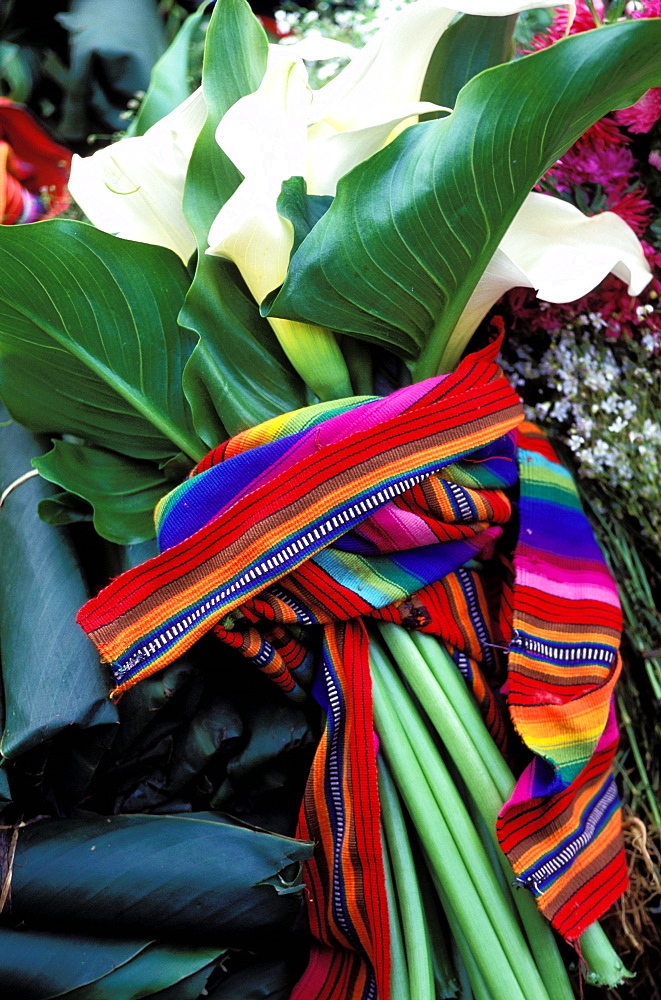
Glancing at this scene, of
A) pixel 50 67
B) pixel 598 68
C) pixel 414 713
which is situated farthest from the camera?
A: pixel 50 67

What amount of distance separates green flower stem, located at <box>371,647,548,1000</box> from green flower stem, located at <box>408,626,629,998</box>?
0.5 inches

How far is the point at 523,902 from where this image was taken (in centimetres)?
48

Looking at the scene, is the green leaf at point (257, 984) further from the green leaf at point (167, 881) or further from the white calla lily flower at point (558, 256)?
the white calla lily flower at point (558, 256)

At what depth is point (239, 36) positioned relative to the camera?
0.52 metres

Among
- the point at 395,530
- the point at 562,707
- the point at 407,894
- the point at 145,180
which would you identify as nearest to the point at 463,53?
the point at 145,180

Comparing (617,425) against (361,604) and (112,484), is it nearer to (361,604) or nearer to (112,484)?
(361,604)

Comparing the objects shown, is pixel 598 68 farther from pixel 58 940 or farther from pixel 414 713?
pixel 58 940

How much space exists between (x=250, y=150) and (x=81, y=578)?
0.99 feet

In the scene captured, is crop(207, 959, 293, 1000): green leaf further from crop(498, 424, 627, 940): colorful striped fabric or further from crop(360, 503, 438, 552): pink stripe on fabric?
crop(360, 503, 438, 552): pink stripe on fabric

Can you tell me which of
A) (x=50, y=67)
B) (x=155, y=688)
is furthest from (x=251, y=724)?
(x=50, y=67)

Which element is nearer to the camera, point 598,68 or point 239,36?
point 598,68

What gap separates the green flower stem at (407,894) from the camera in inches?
18.6

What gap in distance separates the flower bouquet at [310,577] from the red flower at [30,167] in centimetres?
33

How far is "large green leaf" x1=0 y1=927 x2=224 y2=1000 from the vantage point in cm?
45
